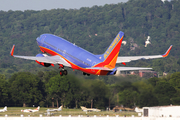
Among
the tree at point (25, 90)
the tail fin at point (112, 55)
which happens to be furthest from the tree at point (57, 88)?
the tail fin at point (112, 55)

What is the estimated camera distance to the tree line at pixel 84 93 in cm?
11200

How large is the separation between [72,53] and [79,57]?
3.01 meters

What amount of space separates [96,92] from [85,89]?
28.1 ft

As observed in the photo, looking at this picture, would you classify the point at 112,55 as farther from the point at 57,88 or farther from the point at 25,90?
the point at 25,90

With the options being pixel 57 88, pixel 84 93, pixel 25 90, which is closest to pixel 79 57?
pixel 84 93

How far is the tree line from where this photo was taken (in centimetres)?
11200

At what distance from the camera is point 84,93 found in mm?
110375

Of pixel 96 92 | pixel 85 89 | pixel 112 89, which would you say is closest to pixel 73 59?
pixel 85 89

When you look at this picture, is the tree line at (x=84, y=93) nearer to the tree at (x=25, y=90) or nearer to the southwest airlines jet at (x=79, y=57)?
the tree at (x=25, y=90)

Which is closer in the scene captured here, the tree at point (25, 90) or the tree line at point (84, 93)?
the tree line at point (84, 93)

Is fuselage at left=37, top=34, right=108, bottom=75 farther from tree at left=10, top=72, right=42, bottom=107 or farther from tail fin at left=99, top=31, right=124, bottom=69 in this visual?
tree at left=10, top=72, right=42, bottom=107

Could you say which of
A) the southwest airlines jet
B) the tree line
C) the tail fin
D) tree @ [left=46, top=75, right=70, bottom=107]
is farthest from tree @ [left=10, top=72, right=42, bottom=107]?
the tail fin

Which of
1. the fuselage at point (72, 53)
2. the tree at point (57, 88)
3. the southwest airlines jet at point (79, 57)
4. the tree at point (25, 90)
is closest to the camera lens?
the southwest airlines jet at point (79, 57)

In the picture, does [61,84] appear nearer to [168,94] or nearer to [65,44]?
[168,94]
